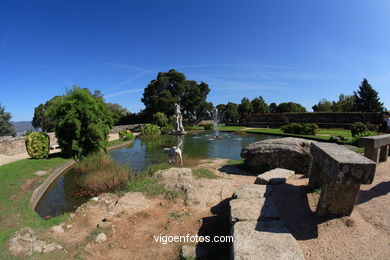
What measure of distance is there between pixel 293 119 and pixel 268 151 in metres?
31.6

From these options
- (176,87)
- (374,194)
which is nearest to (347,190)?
(374,194)

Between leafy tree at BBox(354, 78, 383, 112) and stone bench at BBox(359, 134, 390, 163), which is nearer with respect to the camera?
stone bench at BBox(359, 134, 390, 163)

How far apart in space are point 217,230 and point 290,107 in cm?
5578

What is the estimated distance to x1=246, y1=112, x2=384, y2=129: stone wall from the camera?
28.0 meters

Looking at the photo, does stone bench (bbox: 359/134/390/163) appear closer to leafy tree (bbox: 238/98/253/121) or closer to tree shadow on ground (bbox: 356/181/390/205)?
tree shadow on ground (bbox: 356/181/390/205)


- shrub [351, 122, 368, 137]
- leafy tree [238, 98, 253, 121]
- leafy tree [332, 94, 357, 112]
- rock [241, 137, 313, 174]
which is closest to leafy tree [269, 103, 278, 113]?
leafy tree [238, 98, 253, 121]

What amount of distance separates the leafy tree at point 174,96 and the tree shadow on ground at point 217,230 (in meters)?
35.1

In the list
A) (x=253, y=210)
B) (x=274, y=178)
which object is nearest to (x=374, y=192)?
(x=274, y=178)

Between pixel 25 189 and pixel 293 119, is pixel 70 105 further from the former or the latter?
pixel 293 119

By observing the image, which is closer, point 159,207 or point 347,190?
point 347,190

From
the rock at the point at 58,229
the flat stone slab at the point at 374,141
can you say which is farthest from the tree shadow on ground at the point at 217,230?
the flat stone slab at the point at 374,141

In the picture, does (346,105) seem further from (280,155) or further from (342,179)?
(342,179)

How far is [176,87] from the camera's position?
42031 mm

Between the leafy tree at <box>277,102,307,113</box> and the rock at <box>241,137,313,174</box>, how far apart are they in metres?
50.5
